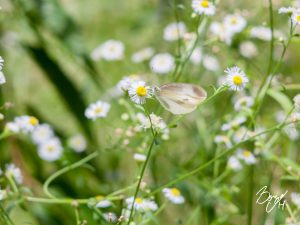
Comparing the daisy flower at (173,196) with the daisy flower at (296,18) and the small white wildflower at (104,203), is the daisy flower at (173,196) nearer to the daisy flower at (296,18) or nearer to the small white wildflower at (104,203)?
the small white wildflower at (104,203)

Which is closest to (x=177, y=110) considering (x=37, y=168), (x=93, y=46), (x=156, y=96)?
(x=156, y=96)

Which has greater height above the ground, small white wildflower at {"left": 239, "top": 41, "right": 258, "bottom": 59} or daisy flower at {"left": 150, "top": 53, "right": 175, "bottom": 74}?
daisy flower at {"left": 150, "top": 53, "right": 175, "bottom": 74}

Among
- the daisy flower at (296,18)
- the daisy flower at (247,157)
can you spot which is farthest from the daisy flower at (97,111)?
the daisy flower at (296,18)

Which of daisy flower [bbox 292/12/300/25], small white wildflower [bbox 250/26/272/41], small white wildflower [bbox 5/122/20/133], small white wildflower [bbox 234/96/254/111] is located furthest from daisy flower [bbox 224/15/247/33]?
small white wildflower [bbox 5/122/20/133]

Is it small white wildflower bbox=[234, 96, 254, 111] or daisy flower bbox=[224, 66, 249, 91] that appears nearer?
daisy flower bbox=[224, 66, 249, 91]

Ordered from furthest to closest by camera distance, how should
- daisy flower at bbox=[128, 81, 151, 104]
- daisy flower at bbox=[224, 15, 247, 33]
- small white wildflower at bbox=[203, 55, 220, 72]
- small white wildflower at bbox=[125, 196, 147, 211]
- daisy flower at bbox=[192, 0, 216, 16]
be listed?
small white wildflower at bbox=[203, 55, 220, 72] → daisy flower at bbox=[224, 15, 247, 33] → daisy flower at bbox=[192, 0, 216, 16] → small white wildflower at bbox=[125, 196, 147, 211] → daisy flower at bbox=[128, 81, 151, 104]

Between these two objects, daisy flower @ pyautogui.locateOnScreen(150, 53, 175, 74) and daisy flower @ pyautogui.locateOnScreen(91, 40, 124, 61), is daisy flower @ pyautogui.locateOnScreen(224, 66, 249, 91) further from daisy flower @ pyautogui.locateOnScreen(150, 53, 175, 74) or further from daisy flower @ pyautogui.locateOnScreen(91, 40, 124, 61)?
daisy flower @ pyautogui.locateOnScreen(91, 40, 124, 61)

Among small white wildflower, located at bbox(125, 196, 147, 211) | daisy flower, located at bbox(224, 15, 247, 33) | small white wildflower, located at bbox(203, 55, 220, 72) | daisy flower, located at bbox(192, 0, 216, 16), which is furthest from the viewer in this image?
small white wildflower, located at bbox(203, 55, 220, 72)

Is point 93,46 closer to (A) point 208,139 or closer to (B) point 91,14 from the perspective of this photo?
(B) point 91,14
